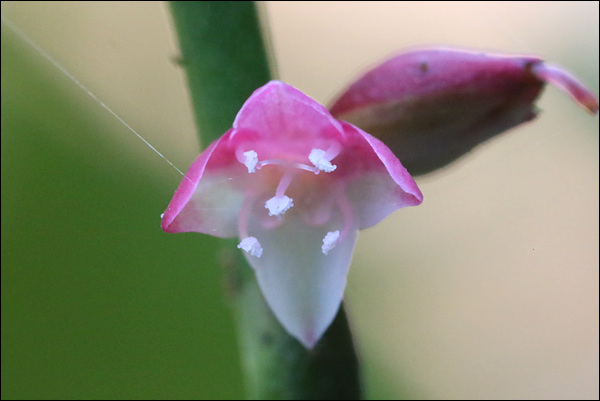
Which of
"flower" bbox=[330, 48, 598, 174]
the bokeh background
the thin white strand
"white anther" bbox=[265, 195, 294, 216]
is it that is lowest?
the bokeh background

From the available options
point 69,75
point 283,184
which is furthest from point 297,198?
point 69,75

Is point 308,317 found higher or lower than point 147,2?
lower

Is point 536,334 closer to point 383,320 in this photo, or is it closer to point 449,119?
point 383,320

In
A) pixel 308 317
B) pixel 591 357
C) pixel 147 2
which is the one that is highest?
pixel 147 2

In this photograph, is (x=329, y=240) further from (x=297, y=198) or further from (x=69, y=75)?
(x=69, y=75)

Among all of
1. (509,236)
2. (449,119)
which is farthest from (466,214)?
(449,119)
